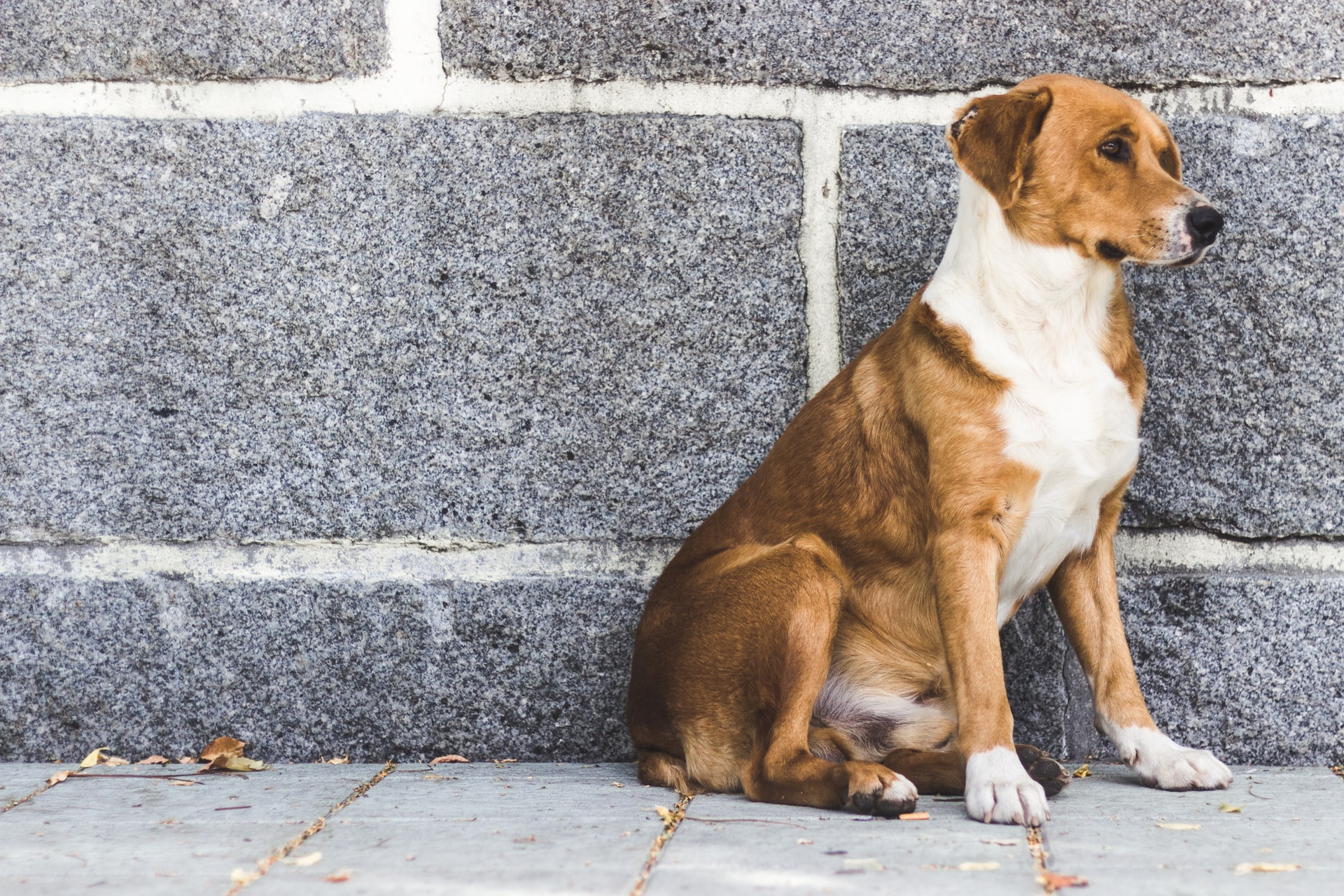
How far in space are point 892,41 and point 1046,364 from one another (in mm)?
925

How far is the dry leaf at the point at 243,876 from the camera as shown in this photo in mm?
1774

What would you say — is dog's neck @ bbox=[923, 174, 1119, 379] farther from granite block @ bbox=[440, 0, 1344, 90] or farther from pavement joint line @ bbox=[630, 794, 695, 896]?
pavement joint line @ bbox=[630, 794, 695, 896]

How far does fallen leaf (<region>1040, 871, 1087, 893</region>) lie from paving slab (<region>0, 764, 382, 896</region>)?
3.90 ft

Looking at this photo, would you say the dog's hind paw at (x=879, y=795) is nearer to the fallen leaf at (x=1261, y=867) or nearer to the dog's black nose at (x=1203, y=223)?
the fallen leaf at (x=1261, y=867)

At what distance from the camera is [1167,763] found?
238 centimetres

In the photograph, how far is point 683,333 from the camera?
283cm

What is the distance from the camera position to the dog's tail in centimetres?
247

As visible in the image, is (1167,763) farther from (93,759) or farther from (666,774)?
(93,759)

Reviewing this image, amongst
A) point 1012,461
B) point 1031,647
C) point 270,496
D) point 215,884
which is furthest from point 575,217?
point 215,884

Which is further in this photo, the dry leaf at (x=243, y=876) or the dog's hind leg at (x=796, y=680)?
the dog's hind leg at (x=796, y=680)

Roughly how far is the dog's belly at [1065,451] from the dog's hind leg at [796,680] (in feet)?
1.28

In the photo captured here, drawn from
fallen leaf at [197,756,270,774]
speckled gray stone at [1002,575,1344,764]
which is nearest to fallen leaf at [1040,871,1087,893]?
speckled gray stone at [1002,575,1344,764]

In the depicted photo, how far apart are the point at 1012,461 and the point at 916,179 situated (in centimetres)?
82

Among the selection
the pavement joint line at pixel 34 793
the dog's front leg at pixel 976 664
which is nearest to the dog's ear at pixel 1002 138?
the dog's front leg at pixel 976 664
